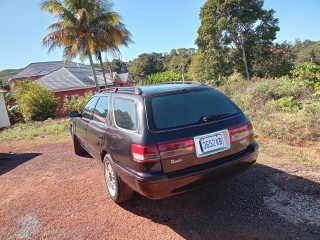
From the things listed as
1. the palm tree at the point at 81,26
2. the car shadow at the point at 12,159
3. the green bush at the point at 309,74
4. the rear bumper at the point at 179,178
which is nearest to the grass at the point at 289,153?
the rear bumper at the point at 179,178

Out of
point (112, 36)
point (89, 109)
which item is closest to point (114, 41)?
point (112, 36)

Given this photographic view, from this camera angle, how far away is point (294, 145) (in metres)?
5.35

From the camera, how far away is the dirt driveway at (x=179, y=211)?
2857 millimetres

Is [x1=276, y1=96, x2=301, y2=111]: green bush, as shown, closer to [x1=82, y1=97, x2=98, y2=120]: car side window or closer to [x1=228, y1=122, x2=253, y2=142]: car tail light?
[x1=228, y1=122, x2=253, y2=142]: car tail light

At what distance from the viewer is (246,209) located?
3.19 meters

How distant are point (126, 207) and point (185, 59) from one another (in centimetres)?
6046

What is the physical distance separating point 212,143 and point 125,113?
4.09 ft

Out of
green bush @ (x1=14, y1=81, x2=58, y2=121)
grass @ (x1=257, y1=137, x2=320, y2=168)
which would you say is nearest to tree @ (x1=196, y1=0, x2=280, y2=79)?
green bush @ (x1=14, y1=81, x2=58, y2=121)

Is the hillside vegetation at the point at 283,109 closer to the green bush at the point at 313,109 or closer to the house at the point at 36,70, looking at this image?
the green bush at the point at 313,109

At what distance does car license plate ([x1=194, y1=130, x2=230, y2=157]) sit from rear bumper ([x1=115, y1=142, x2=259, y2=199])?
0.15 metres

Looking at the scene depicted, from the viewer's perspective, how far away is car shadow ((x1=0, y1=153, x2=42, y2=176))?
6.31 metres

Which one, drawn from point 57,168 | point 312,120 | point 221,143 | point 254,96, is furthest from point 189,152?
point 254,96

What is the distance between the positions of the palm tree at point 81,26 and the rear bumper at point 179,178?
1869 cm

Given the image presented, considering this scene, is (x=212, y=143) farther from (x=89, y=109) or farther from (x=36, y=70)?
(x=36, y=70)
